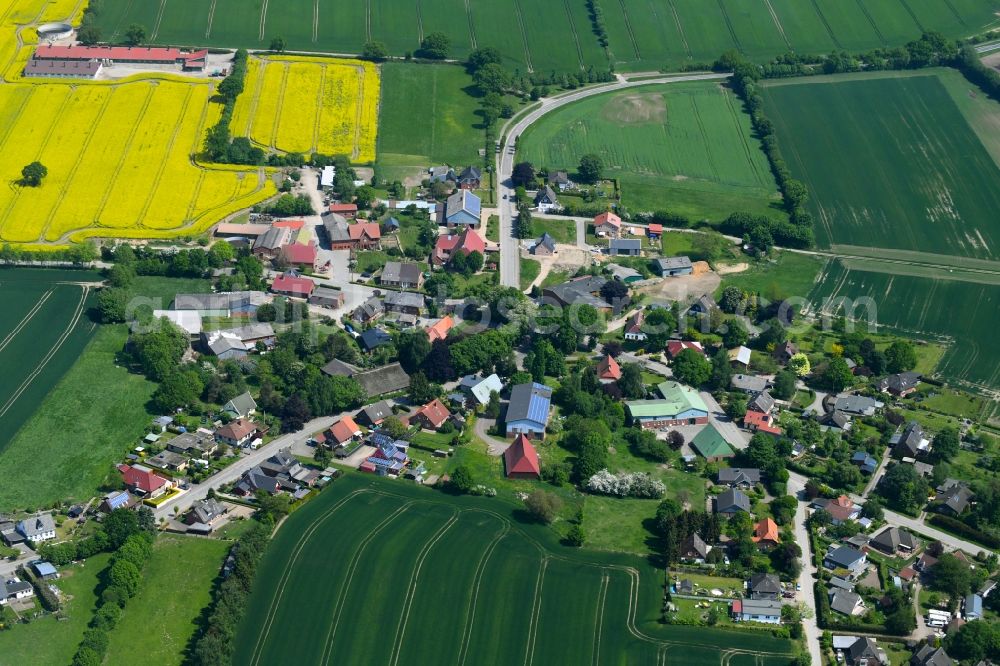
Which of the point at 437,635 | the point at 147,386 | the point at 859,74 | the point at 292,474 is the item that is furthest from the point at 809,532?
the point at 859,74

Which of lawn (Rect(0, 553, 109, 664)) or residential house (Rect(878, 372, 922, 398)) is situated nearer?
lawn (Rect(0, 553, 109, 664))

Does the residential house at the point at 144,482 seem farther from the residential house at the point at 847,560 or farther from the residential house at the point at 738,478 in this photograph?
the residential house at the point at 847,560

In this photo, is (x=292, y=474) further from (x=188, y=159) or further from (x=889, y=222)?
(x=889, y=222)

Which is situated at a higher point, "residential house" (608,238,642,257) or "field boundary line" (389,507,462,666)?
"field boundary line" (389,507,462,666)

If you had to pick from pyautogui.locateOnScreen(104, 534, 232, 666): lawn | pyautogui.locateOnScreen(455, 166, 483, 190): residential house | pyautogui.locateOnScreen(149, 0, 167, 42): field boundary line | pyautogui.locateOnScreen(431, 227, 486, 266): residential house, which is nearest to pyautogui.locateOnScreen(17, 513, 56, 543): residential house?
pyautogui.locateOnScreen(104, 534, 232, 666): lawn

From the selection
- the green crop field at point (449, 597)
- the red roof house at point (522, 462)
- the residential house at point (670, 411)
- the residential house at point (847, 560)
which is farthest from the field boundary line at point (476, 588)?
the residential house at point (847, 560)

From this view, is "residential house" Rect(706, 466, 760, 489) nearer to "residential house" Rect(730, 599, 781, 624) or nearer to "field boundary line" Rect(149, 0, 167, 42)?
"residential house" Rect(730, 599, 781, 624)
